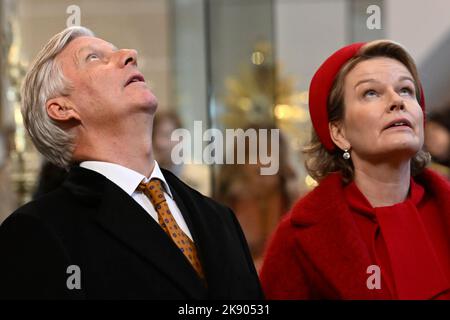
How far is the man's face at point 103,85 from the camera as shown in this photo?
2.12 meters

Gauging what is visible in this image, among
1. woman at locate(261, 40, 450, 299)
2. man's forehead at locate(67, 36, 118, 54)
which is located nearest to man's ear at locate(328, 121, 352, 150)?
woman at locate(261, 40, 450, 299)

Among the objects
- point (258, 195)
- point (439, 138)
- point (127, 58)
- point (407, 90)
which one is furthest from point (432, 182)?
point (258, 195)

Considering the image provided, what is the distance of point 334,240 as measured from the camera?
216 cm

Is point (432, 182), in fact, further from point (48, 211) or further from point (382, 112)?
point (48, 211)

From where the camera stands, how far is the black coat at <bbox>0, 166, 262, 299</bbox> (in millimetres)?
1910

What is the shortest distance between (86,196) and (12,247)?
202 millimetres

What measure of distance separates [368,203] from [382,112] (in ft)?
0.73

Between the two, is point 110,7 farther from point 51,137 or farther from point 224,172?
point 51,137

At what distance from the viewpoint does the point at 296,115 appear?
18.2ft

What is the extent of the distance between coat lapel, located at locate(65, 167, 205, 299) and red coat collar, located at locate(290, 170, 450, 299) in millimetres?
315

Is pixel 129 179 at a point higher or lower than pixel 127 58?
lower

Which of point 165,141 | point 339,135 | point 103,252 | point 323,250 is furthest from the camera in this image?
point 165,141

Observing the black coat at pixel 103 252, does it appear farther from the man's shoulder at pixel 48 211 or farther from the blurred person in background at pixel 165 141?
the blurred person in background at pixel 165 141
